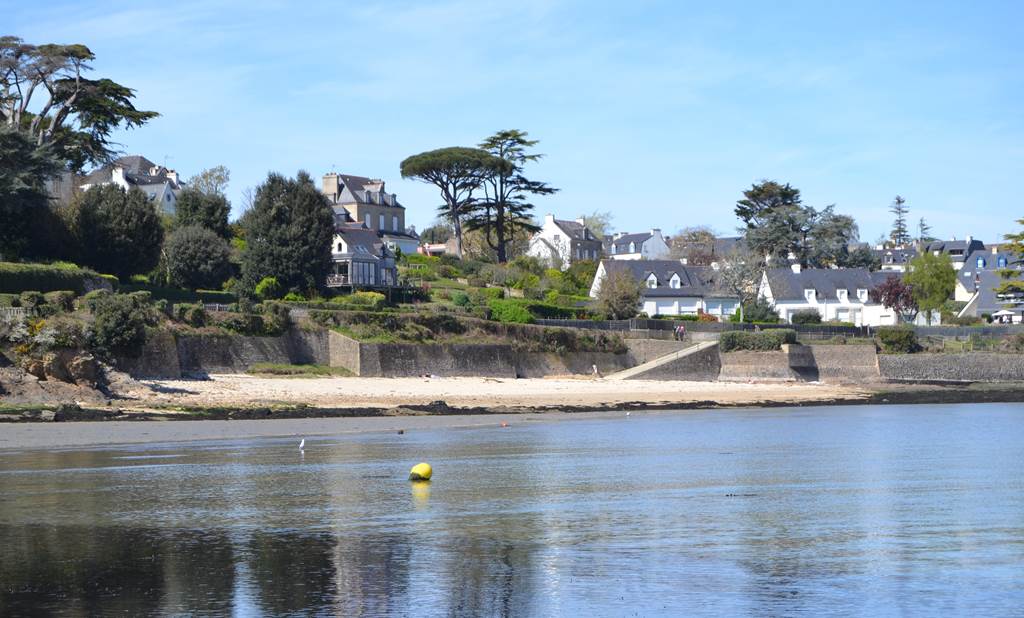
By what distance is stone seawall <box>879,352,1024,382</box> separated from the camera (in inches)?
2409

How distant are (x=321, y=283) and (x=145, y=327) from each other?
20.5m

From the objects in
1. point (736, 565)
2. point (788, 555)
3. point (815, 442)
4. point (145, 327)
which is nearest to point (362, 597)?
point (736, 565)

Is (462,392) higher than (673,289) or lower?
lower

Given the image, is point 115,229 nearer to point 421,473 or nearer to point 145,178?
point 421,473

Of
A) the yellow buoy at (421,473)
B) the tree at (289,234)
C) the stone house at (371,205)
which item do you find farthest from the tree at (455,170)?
the yellow buoy at (421,473)

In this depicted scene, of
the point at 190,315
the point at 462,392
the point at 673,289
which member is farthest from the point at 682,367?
the point at 673,289

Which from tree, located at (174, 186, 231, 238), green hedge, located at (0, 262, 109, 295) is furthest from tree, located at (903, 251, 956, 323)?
green hedge, located at (0, 262, 109, 295)

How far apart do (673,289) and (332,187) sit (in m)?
29.6

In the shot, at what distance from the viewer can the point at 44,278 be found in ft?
142

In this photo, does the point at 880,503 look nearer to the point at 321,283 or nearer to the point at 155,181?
the point at 321,283

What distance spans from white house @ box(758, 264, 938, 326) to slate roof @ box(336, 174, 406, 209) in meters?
31.9

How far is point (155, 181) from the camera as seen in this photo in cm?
9044

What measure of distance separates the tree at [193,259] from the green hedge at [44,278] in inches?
401

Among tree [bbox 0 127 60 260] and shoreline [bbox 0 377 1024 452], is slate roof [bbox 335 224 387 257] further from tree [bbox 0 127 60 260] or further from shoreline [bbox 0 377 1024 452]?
shoreline [bbox 0 377 1024 452]
